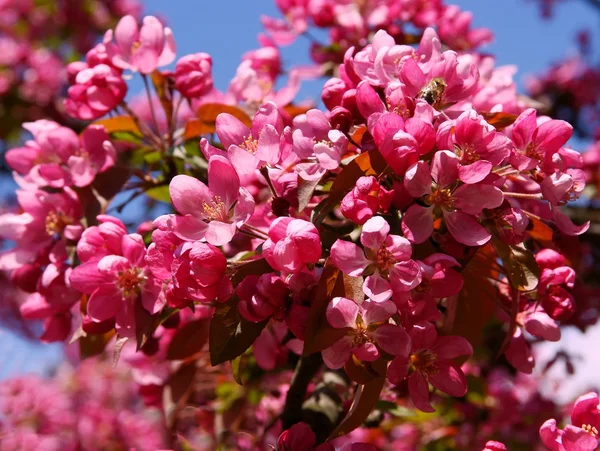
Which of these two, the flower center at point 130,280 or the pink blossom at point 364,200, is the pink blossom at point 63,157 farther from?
the pink blossom at point 364,200

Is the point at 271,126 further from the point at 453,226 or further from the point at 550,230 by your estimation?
the point at 550,230

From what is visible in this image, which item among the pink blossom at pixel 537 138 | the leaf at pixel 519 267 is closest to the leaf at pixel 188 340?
the leaf at pixel 519 267

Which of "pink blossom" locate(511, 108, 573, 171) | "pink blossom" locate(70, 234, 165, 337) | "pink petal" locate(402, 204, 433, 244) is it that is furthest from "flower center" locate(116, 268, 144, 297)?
"pink blossom" locate(511, 108, 573, 171)

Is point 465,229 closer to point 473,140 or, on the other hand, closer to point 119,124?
point 473,140

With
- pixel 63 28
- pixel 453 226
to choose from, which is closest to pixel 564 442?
pixel 453 226

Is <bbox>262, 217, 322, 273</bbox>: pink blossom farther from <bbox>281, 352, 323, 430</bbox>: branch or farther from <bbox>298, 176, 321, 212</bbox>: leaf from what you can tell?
<bbox>281, 352, 323, 430</bbox>: branch

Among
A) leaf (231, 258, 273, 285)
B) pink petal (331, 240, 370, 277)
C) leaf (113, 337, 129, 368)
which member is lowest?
leaf (113, 337, 129, 368)
